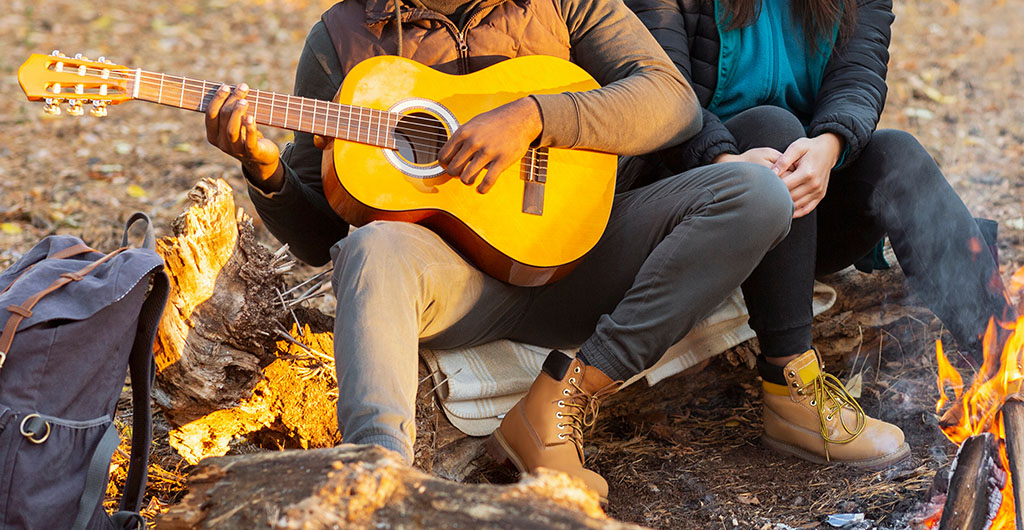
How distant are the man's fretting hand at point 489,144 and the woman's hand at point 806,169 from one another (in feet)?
2.45

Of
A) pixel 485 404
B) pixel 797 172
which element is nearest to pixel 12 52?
pixel 485 404

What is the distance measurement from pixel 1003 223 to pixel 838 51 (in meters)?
1.86

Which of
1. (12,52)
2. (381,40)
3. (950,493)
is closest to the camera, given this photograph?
(950,493)

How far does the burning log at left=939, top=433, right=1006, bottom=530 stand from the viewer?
2027 millimetres

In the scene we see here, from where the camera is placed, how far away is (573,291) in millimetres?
2602

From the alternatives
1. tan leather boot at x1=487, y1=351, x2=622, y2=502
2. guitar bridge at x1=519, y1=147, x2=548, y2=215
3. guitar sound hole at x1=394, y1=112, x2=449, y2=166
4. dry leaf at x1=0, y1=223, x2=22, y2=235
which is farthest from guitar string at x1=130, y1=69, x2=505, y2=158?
dry leaf at x1=0, y1=223, x2=22, y2=235

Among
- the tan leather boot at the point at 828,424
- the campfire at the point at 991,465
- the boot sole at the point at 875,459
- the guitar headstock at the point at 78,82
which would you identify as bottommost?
the boot sole at the point at 875,459

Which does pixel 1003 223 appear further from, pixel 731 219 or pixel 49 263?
pixel 49 263

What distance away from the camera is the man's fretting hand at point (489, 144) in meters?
2.34

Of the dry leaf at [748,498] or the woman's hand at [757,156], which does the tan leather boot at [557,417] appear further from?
the woman's hand at [757,156]

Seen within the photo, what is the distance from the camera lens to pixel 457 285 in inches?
92.0

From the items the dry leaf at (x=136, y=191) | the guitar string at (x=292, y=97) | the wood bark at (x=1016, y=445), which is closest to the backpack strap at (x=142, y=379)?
the guitar string at (x=292, y=97)

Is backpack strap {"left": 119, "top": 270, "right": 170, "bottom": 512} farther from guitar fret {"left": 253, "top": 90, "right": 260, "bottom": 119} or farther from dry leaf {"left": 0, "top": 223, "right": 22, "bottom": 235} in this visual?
dry leaf {"left": 0, "top": 223, "right": 22, "bottom": 235}

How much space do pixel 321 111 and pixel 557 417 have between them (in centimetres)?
102
